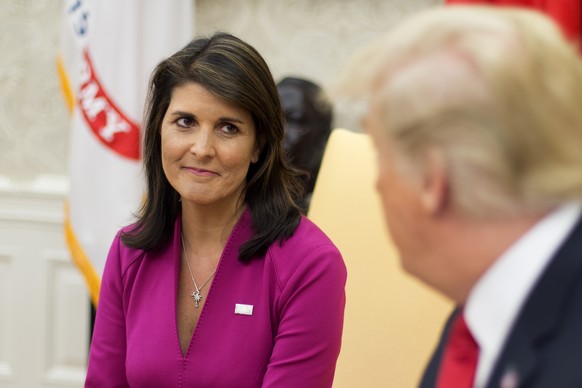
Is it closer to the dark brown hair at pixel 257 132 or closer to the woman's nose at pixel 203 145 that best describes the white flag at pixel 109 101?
the dark brown hair at pixel 257 132

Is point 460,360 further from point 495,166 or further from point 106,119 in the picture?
point 106,119

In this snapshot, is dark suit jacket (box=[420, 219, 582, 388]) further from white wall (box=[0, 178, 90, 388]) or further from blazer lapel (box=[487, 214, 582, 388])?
white wall (box=[0, 178, 90, 388])

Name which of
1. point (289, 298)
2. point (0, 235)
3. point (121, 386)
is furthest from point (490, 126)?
point (0, 235)

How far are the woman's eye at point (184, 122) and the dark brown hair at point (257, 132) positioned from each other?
8 cm

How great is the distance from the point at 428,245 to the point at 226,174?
→ 115cm

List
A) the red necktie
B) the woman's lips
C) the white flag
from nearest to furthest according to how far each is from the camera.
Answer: the red necktie, the woman's lips, the white flag

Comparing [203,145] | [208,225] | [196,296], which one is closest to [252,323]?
[196,296]

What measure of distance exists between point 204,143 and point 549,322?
124 centimetres

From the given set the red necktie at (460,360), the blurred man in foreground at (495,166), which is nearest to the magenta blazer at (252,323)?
the red necktie at (460,360)

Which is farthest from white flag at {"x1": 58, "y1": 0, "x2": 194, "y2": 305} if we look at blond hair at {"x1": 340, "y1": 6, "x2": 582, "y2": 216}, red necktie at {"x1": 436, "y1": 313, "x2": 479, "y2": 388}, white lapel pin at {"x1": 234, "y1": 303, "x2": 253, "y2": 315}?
blond hair at {"x1": 340, "y1": 6, "x2": 582, "y2": 216}

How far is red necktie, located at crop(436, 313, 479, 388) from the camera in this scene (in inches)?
44.7

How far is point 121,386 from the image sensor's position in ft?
7.28

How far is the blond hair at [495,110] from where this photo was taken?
93 centimetres

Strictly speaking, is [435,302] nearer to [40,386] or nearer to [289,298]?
[289,298]
